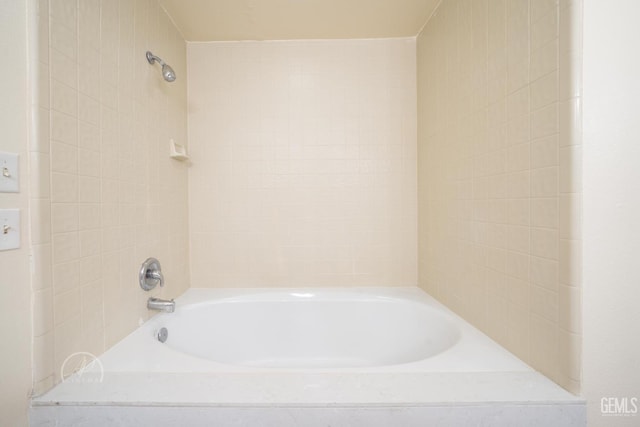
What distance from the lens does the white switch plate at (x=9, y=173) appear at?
0.67m

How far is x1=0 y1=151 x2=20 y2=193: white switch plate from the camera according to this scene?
673 millimetres

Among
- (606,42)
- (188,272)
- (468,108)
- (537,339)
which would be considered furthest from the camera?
(188,272)

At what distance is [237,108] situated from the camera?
1.70 metres

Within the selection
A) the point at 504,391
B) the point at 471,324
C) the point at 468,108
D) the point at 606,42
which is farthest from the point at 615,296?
the point at 468,108

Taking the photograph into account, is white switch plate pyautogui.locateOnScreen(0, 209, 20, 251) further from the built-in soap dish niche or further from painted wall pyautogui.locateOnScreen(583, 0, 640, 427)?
painted wall pyautogui.locateOnScreen(583, 0, 640, 427)

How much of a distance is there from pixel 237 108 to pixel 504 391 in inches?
69.7

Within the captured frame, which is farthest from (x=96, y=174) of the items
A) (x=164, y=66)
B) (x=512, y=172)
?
(x=512, y=172)

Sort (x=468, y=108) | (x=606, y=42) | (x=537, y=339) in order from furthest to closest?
(x=468, y=108) < (x=537, y=339) < (x=606, y=42)

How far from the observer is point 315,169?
66.9 inches

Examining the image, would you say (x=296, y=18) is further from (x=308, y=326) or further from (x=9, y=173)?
(x=308, y=326)

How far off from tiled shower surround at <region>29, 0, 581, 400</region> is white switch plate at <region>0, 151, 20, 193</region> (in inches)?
1.3

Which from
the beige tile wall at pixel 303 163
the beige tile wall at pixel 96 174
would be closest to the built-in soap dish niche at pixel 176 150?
the beige tile wall at pixel 96 174

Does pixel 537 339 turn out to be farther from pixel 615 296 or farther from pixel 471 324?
pixel 471 324

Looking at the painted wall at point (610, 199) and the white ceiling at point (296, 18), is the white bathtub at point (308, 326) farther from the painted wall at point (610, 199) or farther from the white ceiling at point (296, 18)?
the white ceiling at point (296, 18)
